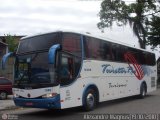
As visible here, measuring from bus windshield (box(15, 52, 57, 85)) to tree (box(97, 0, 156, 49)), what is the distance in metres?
30.0

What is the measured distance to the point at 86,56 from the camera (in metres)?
15.9

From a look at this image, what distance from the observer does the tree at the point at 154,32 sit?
44.9 meters

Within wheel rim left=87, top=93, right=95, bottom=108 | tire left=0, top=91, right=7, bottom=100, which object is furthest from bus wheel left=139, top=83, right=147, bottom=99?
tire left=0, top=91, right=7, bottom=100

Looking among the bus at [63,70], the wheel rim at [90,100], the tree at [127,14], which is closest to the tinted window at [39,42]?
the bus at [63,70]

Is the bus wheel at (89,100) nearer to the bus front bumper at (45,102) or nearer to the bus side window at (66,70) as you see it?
the bus side window at (66,70)

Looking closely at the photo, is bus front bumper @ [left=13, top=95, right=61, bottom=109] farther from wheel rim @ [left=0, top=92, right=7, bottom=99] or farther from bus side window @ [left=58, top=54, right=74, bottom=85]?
wheel rim @ [left=0, top=92, right=7, bottom=99]

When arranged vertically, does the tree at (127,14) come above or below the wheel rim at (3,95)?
above

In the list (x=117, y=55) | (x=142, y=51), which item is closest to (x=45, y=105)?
(x=117, y=55)

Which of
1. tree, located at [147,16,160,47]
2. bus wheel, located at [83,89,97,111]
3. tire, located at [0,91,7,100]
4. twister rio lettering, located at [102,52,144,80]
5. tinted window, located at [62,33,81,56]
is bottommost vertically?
tire, located at [0,91,7,100]

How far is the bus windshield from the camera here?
45.6ft

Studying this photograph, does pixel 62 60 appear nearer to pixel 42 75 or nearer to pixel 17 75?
pixel 42 75

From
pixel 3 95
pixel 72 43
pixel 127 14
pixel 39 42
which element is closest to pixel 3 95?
pixel 3 95

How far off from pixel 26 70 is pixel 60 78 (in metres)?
1.52

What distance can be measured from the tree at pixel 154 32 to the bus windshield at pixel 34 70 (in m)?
32.3
